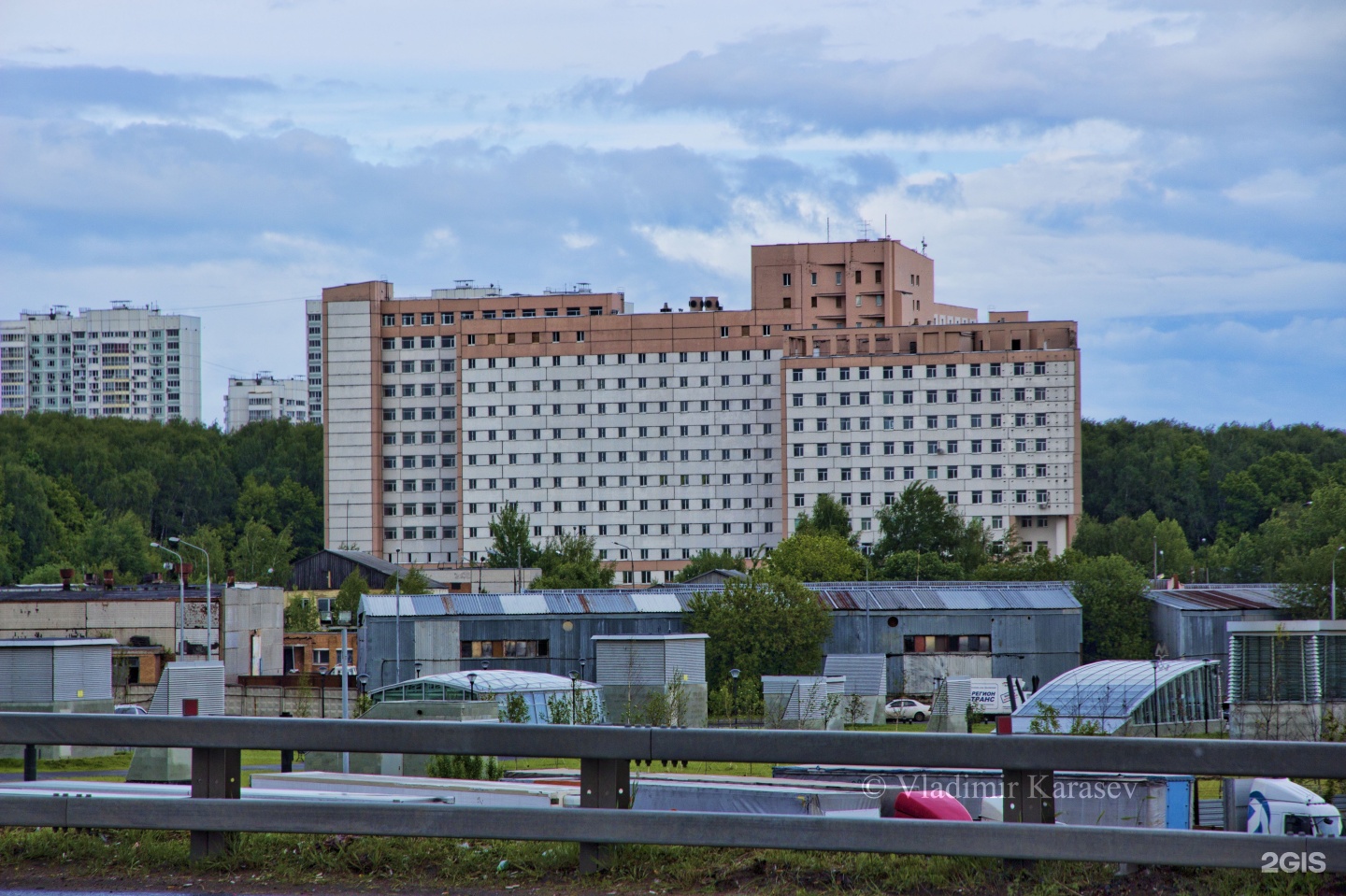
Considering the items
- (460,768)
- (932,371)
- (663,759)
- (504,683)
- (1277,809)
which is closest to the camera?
(663,759)

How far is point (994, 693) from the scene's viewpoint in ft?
211

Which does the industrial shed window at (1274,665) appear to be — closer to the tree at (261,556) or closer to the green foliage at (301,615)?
the green foliage at (301,615)

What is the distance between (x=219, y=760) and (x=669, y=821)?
8.63 feet

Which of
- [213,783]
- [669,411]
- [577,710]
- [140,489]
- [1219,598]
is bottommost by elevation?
[577,710]

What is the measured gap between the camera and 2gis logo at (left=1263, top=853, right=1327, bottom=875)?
7246 millimetres

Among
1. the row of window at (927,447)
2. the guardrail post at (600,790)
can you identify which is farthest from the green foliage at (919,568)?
the guardrail post at (600,790)

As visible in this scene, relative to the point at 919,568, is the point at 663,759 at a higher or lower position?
higher

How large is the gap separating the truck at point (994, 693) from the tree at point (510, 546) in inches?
2670

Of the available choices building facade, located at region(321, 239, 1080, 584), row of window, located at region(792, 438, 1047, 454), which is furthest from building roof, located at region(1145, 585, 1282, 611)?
building facade, located at region(321, 239, 1080, 584)

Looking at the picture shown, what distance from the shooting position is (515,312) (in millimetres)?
155875

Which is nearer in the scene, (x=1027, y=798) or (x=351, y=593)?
(x=1027, y=798)

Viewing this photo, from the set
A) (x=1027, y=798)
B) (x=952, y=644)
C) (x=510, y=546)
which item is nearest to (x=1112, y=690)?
(x=952, y=644)

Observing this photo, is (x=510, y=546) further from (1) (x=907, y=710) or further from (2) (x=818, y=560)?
(1) (x=907, y=710)

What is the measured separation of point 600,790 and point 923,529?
113 metres
